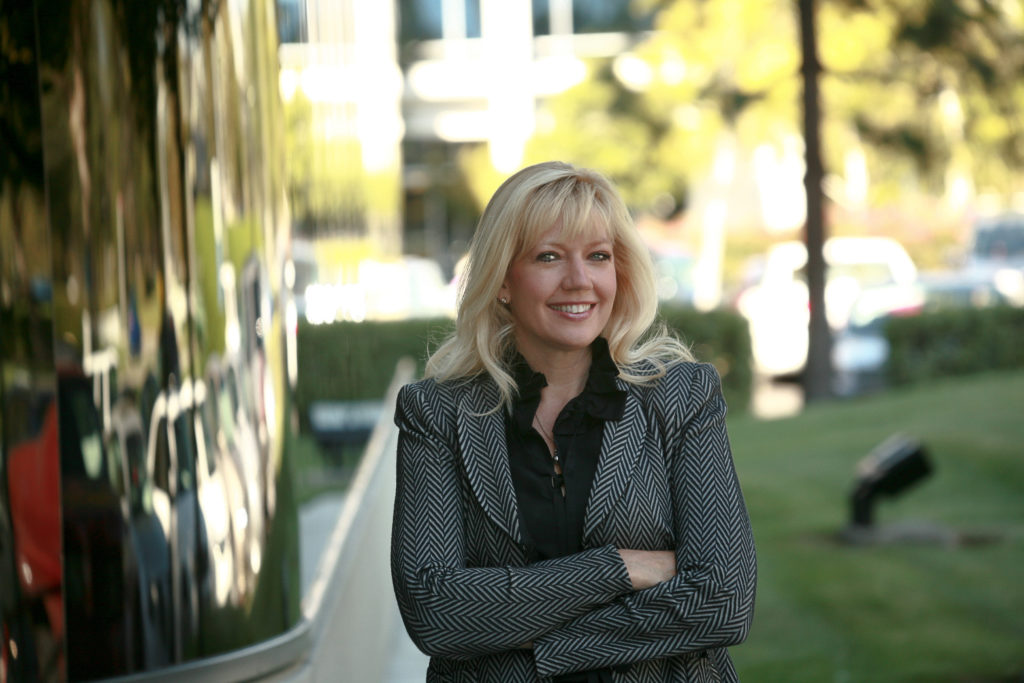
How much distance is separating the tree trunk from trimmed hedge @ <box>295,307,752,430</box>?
1336mm

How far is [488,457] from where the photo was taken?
8.14 feet

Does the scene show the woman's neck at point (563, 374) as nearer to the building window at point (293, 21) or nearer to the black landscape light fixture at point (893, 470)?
the building window at point (293, 21)

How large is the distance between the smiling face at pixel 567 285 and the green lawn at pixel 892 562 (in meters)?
4.13

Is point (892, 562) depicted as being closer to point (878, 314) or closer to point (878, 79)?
point (878, 79)

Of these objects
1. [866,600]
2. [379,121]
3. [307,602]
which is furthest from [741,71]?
[307,602]

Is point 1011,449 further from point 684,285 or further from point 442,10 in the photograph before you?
point 442,10

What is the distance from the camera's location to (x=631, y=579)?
2369 mm

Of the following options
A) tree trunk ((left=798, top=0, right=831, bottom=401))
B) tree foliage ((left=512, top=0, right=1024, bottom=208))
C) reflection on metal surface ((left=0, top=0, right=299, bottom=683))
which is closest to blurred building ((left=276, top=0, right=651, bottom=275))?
tree foliage ((left=512, top=0, right=1024, bottom=208))

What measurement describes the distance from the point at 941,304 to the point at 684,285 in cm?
817

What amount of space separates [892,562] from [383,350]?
610 cm

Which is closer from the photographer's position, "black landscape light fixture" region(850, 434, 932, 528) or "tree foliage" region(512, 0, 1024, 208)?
"black landscape light fixture" region(850, 434, 932, 528)

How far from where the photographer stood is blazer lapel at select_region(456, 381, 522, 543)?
243 centimetres

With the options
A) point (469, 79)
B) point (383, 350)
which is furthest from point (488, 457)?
point (469, 79)

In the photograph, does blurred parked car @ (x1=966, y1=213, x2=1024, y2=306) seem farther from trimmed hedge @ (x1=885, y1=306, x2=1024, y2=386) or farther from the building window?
the building window
